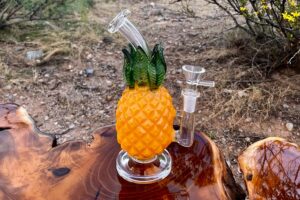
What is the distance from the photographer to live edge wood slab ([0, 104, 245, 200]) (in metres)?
1.12

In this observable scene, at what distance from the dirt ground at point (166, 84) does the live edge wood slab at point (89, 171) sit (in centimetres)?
85

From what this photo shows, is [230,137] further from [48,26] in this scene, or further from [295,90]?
[48,26]

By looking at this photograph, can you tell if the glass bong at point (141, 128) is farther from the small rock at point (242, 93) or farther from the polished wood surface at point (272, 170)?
the small rock at point (242, 93)

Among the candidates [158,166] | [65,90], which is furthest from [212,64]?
[158,166]

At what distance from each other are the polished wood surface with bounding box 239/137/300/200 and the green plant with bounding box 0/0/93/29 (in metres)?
2.33

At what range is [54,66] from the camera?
2.80 m

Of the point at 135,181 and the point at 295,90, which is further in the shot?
the point at 295,90

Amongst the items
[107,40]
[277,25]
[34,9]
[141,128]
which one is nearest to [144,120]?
[141,128]

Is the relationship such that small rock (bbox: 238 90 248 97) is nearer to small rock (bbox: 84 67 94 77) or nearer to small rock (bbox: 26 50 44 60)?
small rock (bbox: 84 67 94 77)

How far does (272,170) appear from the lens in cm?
120

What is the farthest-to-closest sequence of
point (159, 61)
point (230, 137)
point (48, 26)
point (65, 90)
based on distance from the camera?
1. point (48, 26)
2. point (65, 90)
3. point (230, 137)
4. point (159, 61)

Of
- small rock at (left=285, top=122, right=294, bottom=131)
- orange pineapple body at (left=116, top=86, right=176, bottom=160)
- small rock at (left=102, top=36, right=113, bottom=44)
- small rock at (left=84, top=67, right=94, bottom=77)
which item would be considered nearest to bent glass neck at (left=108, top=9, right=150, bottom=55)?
orange pineapple body at (left=116, top=86, right=176, bottom=160)

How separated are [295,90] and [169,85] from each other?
733mm

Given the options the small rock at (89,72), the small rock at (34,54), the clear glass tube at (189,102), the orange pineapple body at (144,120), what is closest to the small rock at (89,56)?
the small rock at (89,72)
